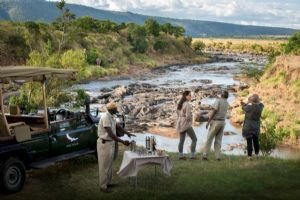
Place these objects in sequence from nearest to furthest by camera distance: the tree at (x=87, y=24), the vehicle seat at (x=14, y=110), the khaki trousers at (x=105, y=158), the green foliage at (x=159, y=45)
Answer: the khaki trousers at (x=105, y=158)
the vehicle seat at (x=14, y=110)
the tree at (x=87, y=24)
the green foliage at (x=159, y=45)

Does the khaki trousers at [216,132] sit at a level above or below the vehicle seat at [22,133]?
below

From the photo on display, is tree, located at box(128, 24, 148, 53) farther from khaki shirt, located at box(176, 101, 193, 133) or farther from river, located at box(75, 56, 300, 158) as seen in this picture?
khaki shirt, located at box(176, 101, 193, 133)

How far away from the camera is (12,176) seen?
31.8 ft

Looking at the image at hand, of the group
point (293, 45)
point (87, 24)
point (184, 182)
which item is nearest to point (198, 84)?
point (293, 45)

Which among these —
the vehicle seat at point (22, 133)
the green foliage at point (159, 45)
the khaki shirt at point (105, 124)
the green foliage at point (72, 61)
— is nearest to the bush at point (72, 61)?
the green foliage at point (72, 61)

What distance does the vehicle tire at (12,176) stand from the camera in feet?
31.0

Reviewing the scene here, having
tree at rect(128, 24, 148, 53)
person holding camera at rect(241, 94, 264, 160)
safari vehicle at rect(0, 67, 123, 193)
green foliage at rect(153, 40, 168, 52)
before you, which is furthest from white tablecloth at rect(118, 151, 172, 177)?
green foliage at rect(153, 40, 168, 52)

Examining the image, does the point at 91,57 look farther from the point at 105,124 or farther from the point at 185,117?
the point at 105,124

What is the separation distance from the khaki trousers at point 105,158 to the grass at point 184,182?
0.89 feet

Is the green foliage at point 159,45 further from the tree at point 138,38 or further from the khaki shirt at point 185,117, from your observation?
the khaki shirt at point 185,117

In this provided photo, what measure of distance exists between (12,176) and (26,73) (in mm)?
2078

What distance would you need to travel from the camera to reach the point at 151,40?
92375 millimetres

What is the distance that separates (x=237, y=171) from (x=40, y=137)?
4.52 m

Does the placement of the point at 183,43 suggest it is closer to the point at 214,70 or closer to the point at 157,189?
the point at 214,70
